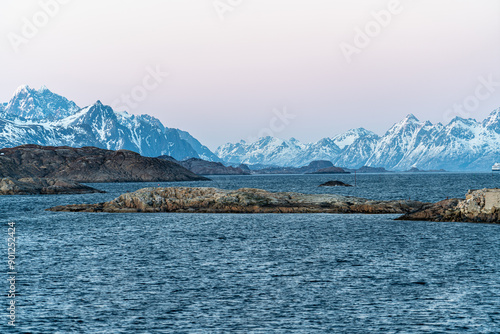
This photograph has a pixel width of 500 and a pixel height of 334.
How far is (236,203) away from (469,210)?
132ft

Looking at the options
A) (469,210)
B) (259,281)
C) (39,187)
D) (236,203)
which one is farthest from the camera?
(39,187)

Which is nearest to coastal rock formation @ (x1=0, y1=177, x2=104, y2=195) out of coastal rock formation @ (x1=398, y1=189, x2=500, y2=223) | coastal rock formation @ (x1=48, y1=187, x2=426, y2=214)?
coastal rock formation @ (x1=48, y1=187, x2=426, y2=214)

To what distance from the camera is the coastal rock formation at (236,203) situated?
3669 inches

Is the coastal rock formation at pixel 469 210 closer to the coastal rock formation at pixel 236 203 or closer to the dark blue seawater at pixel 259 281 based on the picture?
the dark blue seawater at pixel 259 281

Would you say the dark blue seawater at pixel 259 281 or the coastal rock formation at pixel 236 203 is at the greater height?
the coastal rock formation at pixel 236 203

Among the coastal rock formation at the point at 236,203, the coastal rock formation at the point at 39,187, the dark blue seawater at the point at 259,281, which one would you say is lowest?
the dark blue seawater at the point at 259,281

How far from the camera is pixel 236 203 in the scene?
98.2 m

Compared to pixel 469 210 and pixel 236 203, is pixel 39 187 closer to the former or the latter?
pixel 236 203

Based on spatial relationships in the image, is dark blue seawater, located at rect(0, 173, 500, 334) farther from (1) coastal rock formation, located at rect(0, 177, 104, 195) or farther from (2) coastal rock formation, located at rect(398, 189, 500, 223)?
(1) coastal rock formation, located at rect(0, 177, 104, 195)

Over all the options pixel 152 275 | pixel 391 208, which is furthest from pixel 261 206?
pixel 152 275

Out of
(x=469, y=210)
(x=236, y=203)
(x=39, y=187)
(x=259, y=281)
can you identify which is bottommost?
(x=259, y=281)

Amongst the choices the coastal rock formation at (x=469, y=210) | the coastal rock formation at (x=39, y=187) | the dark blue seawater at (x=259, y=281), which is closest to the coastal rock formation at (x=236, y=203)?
the coastal rock formation at (x=469, y=210)

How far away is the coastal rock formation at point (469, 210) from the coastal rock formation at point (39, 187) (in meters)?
121

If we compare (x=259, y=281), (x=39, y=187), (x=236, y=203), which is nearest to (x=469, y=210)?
(x=236, y=203)
